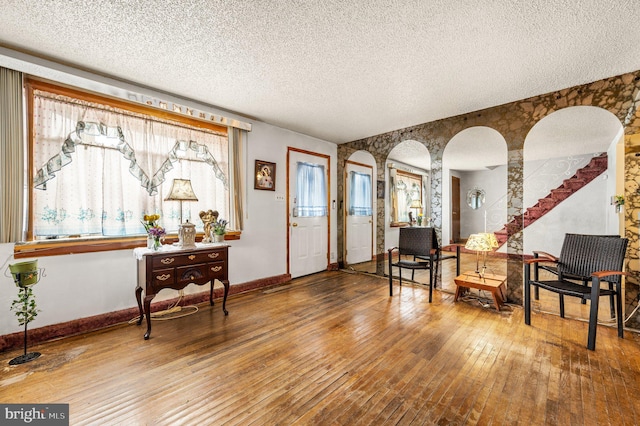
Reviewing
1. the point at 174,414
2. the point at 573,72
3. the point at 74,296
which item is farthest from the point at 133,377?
the point at 573,72

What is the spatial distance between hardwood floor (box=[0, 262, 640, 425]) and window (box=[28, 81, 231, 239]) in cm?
120

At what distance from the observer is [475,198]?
5.03 metres

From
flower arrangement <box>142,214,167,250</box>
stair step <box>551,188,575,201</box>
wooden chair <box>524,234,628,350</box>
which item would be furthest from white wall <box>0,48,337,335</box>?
stair step <box>551,188,575,201</box>

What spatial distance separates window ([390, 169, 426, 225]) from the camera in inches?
218

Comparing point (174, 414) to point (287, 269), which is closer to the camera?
point (174, 414)

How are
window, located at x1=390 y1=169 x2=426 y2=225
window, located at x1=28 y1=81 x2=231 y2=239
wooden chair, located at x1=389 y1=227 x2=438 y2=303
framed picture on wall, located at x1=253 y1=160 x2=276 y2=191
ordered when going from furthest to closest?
window, located at x1=390 y1=169 x2=426 y2=225, framed picture on wall, located at x1=253 y1=160 x2=276 y2=191, wooden chair, located at x1=389 y1=227 x2=438 y2=303, window, located at x1=28 y1=81 x2=231 y2=239

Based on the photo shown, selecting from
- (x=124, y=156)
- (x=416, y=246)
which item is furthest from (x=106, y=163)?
(x=416, y=246)

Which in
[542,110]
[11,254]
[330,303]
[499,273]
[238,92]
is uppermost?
[238,92]

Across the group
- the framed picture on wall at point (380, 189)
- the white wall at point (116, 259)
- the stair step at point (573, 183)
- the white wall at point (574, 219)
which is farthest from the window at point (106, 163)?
the stair step at point (573, 183)

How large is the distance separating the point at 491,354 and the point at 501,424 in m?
0.86

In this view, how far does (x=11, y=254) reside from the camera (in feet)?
7.91

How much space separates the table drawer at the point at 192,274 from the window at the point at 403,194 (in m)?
3.99

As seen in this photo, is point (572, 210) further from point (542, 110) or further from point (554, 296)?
point (542, 110)

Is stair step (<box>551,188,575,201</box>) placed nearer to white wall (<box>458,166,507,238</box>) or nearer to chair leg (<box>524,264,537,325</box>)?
white wall (<box>458,166,507,238</box>)
